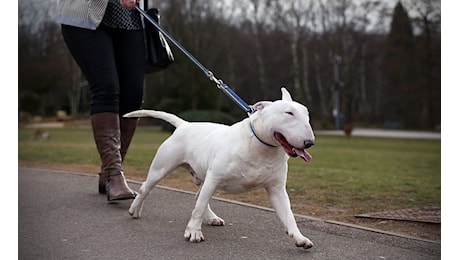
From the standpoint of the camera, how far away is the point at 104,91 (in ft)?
8.84

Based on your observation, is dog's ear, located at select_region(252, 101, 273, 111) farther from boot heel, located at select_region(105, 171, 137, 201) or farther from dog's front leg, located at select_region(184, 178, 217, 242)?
boot heel, located at select_region(105, 171, 137, 201)

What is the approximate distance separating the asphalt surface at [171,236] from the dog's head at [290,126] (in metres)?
0.36

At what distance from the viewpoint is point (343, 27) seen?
19672 millimetres

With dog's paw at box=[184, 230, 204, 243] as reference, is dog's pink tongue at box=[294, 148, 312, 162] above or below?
above

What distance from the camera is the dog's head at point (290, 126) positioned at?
179cm

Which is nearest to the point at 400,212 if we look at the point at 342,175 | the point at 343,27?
the point at 342,175

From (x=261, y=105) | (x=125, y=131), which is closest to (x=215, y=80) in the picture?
(x=261, y=105)

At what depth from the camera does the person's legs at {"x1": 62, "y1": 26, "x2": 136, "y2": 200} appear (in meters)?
2.68

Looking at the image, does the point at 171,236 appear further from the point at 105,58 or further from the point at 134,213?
the point at 105,58

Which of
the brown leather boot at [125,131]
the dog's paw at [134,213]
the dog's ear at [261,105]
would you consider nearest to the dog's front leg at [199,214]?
the dog's ear at [261,105]

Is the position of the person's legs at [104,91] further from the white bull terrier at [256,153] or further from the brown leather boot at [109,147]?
the white bull terrier at [256,153]

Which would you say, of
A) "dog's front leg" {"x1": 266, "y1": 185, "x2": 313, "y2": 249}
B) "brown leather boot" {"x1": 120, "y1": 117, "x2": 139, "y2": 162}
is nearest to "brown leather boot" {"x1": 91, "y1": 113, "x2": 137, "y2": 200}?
"brown leather boot" {"x1": 120, "y1": 117, "x2": 139, "y2": 162}

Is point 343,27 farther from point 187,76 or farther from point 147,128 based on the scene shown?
point 147,128

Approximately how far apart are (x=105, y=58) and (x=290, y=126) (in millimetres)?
1197
